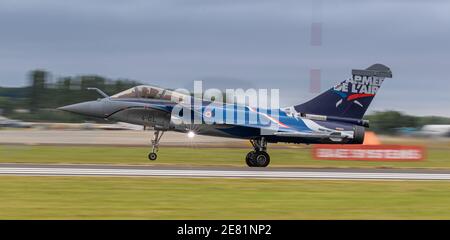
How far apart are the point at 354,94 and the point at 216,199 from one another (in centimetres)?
1353

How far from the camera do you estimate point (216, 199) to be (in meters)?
16.1

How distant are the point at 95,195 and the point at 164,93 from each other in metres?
12.2

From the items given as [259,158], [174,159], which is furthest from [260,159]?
[174,159]

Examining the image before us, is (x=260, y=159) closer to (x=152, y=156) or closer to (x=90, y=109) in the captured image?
(x=152, y=156)

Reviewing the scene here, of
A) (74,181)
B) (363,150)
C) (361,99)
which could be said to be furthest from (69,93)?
(74,181)

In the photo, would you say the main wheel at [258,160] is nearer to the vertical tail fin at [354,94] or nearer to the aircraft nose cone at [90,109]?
the vertical tail fin at [354,94]

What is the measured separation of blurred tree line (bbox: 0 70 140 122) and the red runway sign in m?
42.1

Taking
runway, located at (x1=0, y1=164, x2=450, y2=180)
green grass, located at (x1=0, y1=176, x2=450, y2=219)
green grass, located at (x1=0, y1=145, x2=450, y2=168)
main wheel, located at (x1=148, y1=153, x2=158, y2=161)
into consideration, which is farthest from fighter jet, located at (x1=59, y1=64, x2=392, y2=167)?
green grass, located at (x1=0, y1=176, x2=450, y2=219)

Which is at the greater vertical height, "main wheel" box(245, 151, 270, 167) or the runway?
"main wheel" box(245, 151, 270, 167)

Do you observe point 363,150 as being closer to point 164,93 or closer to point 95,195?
point 164,93

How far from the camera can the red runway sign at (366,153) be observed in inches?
1379

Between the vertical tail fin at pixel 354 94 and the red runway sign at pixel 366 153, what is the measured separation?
23.3 feet

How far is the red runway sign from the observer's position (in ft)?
115

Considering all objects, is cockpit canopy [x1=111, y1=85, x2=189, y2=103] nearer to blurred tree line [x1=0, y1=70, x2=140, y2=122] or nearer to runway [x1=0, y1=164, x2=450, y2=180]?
runway [x1=0, y1=164, x2=450, y2=180]
